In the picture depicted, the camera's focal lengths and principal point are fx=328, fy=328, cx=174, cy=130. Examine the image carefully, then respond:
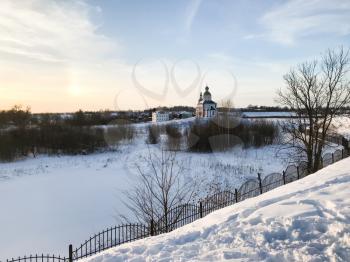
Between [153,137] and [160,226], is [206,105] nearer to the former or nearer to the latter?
[153,137]

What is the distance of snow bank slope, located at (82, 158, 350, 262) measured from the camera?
174 inches

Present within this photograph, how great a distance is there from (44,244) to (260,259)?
1034 cm

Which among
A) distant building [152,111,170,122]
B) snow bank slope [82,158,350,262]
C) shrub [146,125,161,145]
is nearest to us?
snow bank slope [82,158,350,262]

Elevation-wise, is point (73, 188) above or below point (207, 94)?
below

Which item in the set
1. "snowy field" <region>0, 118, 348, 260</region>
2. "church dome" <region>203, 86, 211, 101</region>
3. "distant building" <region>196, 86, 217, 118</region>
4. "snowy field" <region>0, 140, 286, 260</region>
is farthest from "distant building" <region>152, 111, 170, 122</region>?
"snowy field" <region>0, 140, 286, 260</region>

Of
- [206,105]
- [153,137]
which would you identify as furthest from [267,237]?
[206,105]

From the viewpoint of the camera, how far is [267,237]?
4832 mm

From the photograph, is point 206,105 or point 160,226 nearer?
point 160,226

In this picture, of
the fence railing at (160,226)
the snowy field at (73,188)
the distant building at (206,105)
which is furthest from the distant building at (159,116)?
the fence railing at (160,226)

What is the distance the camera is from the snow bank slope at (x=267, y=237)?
4.41m

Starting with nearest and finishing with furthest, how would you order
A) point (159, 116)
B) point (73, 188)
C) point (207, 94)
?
point (73, 188) < point (207, 94) < point (159, 116)

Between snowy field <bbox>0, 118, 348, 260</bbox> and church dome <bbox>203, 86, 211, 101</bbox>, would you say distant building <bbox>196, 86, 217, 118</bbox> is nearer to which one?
church dome <bbox>203, 86, 211, 101</bbox>

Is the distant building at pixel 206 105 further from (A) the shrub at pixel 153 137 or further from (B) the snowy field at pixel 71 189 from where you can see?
(B) the snowy field at pixel 71 189

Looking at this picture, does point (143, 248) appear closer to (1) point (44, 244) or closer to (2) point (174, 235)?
(2) point (174, 235)
